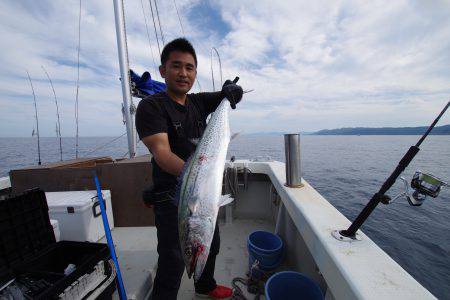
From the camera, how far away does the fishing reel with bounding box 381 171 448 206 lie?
1.94 m

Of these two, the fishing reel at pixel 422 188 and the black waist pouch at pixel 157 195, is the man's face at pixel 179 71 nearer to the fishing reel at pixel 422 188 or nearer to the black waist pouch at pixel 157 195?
the black waist pouch at pixel 157 195

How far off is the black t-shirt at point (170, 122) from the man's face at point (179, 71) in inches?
5.7

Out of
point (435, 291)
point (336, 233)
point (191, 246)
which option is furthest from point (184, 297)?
point (435, 291)

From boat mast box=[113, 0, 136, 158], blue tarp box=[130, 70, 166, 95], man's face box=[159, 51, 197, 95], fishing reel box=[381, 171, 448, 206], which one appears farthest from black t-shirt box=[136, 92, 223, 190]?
boat mast box=[113, 0, 136, 158]

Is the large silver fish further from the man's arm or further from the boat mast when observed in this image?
the boat mast

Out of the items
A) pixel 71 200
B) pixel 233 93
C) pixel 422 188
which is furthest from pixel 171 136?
pixel 71 200

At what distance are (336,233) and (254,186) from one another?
3.18 meters

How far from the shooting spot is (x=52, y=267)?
99.0 inches

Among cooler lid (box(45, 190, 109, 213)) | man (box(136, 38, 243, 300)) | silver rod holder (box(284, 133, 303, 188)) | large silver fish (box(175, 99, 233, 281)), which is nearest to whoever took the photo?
large silver fish (box(175, 99, 233, 281))

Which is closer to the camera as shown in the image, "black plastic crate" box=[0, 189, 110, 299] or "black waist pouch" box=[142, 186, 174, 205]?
"black plastic crate" box=[0, 189, 110, 299]

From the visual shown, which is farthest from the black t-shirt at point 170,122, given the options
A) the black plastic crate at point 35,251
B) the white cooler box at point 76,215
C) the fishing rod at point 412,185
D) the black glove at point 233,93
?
the white cooler box at point 76,215

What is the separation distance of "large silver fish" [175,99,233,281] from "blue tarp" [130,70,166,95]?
4122 mm

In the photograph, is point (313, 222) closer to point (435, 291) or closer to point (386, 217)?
point (435, 291)

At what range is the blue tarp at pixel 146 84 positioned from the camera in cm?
548
